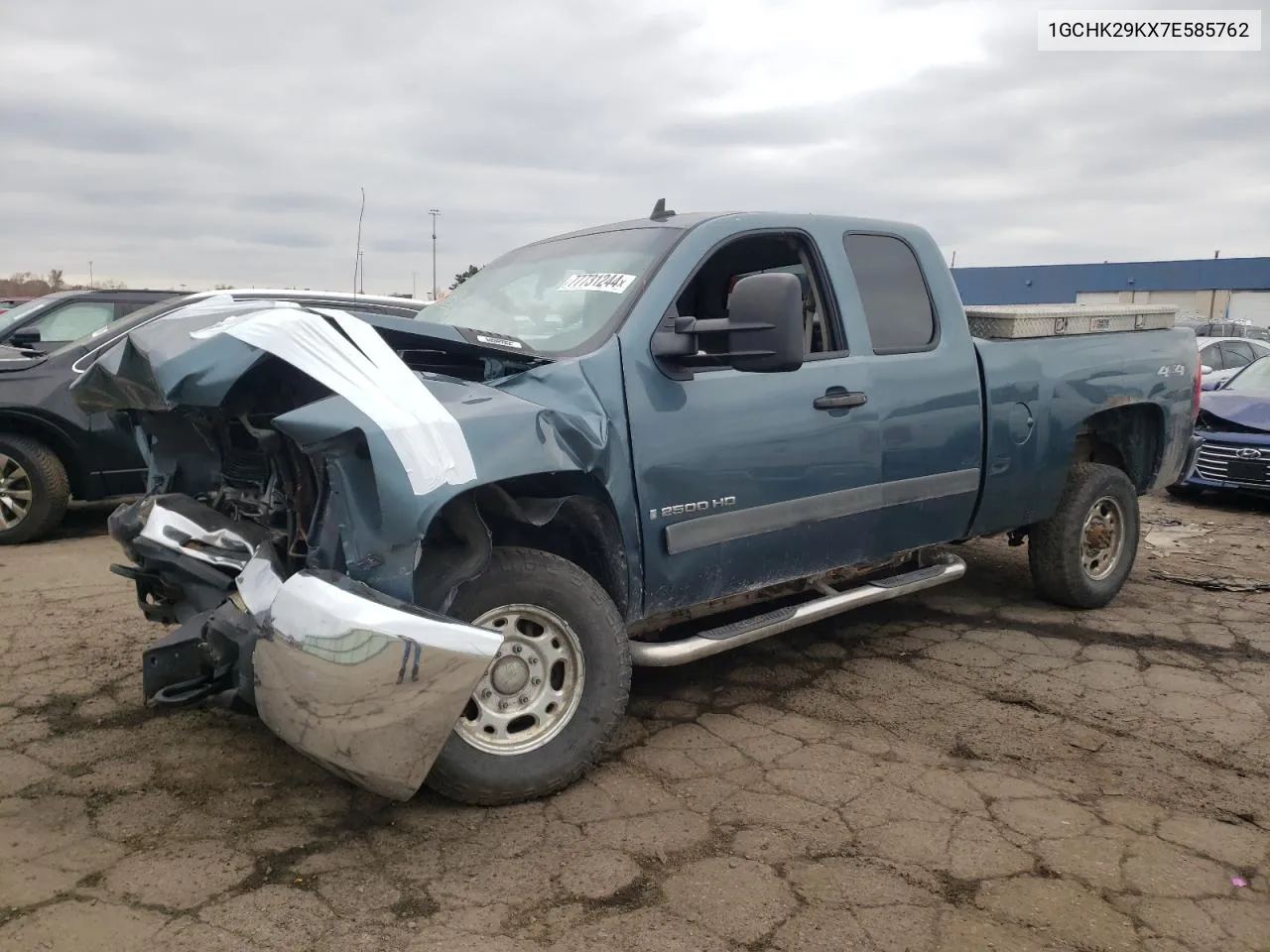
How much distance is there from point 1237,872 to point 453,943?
2178 mm

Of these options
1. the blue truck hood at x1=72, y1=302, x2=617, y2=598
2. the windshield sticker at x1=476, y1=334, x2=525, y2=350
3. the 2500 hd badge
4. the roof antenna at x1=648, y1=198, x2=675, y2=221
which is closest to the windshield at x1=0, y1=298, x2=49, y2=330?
the blue truck hood at x1=72, y1=302, x2=617, y2=598

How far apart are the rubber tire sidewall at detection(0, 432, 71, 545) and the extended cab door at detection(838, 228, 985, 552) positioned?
5.54m

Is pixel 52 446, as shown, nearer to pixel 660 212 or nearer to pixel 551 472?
pixel 660 212

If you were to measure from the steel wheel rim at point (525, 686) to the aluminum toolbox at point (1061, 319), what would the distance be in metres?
2.72

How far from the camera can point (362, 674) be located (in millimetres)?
2562

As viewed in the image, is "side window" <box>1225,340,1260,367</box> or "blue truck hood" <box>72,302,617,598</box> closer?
"blue truck hood" <box>72,302,617,598</box>

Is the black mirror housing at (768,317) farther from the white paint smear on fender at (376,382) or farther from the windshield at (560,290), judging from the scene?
the white paint smear on fender at (376,382)

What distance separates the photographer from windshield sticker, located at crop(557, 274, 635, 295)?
3.65 m

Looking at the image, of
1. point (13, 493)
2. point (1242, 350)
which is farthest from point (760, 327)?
point (1242, 350)

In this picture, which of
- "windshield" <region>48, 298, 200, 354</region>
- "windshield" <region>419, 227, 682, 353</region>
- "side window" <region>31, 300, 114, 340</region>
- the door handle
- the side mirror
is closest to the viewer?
the side mirror

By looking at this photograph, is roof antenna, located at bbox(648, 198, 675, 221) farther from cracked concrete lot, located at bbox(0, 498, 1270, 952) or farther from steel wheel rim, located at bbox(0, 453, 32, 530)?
steel wheel rim, located at bbox(0, 453, 32, 530)

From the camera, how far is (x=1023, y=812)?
3154 millimetres

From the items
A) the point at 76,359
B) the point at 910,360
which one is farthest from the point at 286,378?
the point at 76,359

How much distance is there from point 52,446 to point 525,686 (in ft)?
17.5
